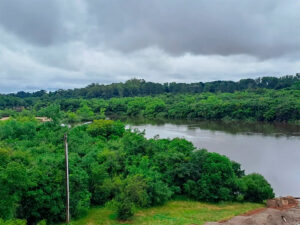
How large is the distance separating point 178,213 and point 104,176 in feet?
16.2

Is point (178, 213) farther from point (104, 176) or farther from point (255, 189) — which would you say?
point (255, 189)

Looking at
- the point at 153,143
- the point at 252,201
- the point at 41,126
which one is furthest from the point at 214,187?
the point at 41,126

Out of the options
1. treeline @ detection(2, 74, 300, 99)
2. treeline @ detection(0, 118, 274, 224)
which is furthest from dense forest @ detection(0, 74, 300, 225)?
treeline @ detection(2, 74, 300, 99)

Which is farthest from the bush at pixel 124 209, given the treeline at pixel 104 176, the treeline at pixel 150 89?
the treeline at pixel 150 89

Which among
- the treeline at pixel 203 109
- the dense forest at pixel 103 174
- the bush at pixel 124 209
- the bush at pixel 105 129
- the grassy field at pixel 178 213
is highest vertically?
the treeline at pixel 203 109

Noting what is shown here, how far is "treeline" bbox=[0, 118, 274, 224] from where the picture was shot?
12344mm

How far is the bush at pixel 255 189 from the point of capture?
1858 cm

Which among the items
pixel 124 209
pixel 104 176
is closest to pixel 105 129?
pixel 104 176

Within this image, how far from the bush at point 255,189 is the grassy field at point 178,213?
2.92 feet

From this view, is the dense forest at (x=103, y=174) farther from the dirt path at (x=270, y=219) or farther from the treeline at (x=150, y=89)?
the treeline at (x=150, y=89)

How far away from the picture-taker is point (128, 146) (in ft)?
74.1

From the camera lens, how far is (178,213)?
1587 centimetres

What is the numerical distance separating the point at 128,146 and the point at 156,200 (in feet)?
21.7

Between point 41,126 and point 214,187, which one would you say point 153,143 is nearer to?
point 214,187
